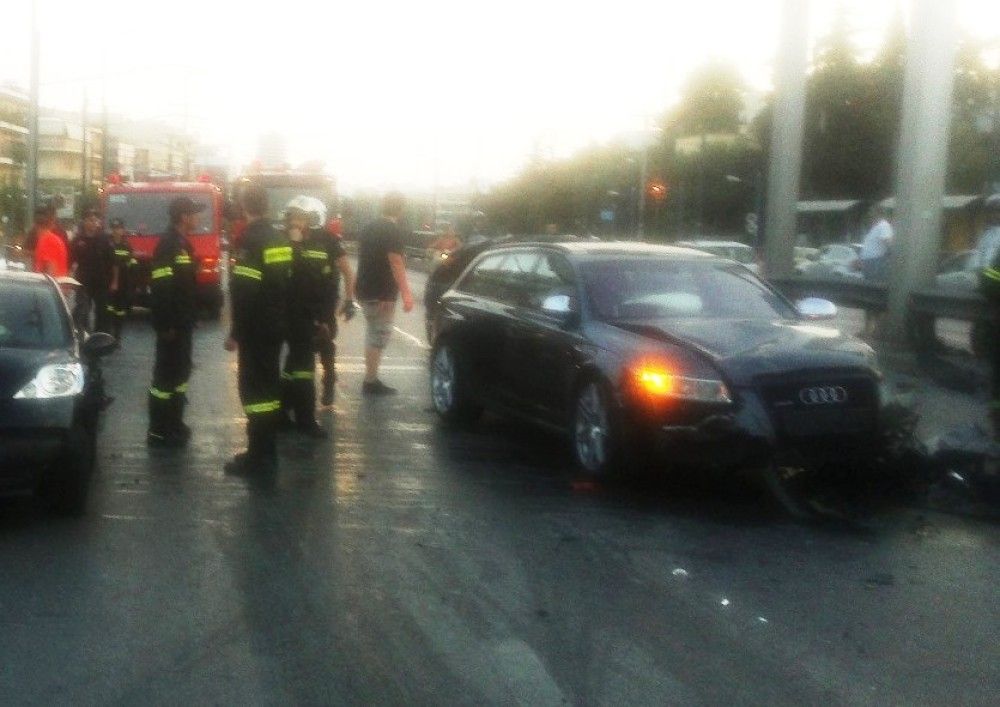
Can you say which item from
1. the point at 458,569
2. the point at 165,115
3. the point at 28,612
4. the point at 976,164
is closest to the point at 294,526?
the point at 458,569

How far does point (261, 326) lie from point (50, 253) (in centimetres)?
1123

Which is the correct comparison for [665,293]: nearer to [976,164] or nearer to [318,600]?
[318,600]

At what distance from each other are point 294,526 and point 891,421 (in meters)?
3.70

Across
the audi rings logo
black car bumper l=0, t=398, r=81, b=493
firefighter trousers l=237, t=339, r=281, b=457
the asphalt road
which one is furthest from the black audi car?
black car bumper l=0, t=398, r=81, b=493

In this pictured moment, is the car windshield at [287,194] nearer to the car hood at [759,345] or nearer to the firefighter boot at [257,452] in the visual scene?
the firefighter boot at [257,452]

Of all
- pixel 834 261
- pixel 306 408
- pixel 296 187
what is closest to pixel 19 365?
pixel 306 408

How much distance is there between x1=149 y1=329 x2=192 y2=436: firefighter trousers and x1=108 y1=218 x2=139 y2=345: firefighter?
899cm

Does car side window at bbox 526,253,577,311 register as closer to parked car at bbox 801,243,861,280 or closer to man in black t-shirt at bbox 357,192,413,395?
man in black t-shirt at bbox 357,192,413,395

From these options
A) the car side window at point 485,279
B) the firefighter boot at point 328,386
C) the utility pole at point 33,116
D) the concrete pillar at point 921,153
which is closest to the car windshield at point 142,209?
the utility pole at point 33,116

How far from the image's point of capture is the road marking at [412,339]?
2195 cm

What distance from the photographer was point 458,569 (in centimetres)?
783

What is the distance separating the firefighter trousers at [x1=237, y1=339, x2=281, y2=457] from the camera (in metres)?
10.7

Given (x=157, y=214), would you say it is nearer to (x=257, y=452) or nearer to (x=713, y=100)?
(x=257, y=452)

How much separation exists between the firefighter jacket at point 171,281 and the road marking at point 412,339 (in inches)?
380
